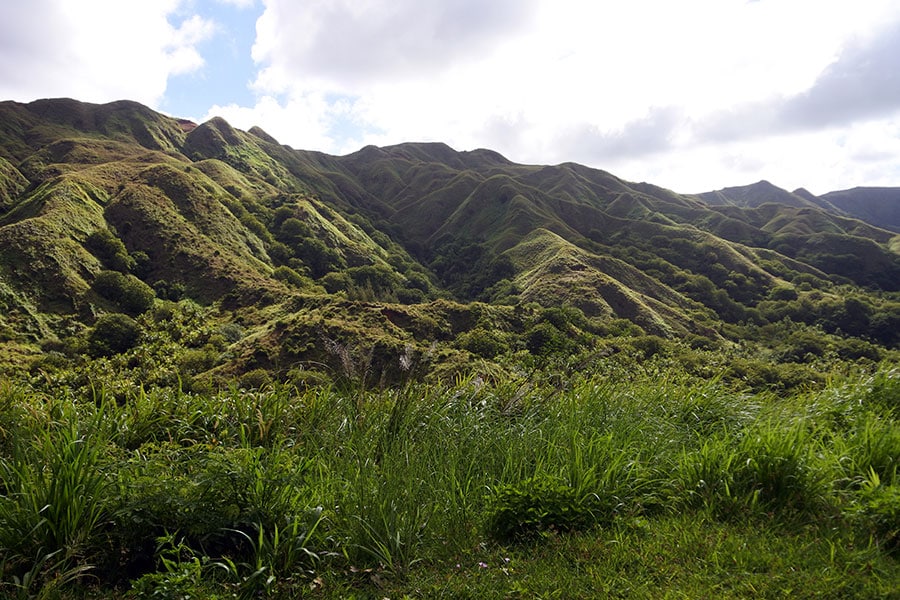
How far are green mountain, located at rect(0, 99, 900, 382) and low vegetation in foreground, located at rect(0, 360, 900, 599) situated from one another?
3.15ft

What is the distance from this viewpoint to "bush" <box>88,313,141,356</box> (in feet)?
125

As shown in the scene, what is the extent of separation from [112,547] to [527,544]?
271cm

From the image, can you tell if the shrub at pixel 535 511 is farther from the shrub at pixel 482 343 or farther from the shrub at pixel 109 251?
the shrub at pixel 109 251

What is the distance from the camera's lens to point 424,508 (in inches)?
141

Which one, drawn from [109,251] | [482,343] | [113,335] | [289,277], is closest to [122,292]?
[109,251]

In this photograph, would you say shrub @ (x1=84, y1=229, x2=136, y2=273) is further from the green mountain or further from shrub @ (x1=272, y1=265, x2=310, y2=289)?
shrub @ (x1=272, y1=265, x2=310, y2=289)

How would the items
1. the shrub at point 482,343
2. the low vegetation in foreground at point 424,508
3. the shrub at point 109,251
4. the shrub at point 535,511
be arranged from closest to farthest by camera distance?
the low vegetation in foreground at point 424,508 → the shrub at point 535,511 → the shrub at point 482,343 → the shrub at point 109,251

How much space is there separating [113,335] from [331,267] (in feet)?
114

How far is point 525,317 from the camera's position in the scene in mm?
44375

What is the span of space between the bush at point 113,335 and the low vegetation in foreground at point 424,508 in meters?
41.0

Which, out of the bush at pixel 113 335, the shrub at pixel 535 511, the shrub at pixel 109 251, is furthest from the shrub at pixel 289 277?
the shrub at pixel 535 511

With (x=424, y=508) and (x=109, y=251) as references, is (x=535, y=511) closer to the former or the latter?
(x=424, y=508)

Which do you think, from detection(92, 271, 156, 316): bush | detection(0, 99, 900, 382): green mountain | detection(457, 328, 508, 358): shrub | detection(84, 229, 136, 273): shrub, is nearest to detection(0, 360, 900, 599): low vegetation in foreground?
detection(0, 99, 900, 382): green mountain

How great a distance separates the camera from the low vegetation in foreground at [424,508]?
277 centimetres
